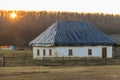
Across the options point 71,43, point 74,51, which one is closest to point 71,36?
point 71,43

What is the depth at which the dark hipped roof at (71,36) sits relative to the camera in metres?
62.4

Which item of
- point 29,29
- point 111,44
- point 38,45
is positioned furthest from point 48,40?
point 29,29

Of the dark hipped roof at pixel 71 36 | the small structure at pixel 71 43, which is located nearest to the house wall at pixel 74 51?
the small structure at pixel 71 43

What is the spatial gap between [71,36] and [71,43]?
7.48ft

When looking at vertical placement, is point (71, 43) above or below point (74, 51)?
above

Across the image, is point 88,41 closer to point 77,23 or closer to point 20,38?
point 77,23

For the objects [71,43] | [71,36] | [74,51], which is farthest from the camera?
[71,36]

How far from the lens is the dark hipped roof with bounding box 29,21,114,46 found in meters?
62.4

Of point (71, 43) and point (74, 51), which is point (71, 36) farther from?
point (74, 51)

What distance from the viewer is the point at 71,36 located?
6438cm

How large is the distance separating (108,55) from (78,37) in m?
5.44

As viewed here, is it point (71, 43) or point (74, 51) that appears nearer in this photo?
point (71, 43)

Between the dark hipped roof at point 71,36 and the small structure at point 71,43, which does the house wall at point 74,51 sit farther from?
the dark hipped roof at point 71,36

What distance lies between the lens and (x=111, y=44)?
65375 millimetres
